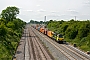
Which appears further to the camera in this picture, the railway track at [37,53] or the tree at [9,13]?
the tree at [9,13]

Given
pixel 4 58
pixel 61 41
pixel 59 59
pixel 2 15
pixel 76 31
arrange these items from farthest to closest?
pixel 2 15
pixel 76 31
pixel 61 41
pixel 59 59
pixel 4 58

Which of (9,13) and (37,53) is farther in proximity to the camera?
(9,13)

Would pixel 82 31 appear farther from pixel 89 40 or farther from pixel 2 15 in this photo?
pixel 2 15

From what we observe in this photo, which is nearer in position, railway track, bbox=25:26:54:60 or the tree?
railway track, bbox=25:26:54:60

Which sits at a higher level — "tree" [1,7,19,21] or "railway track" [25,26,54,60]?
"tree" [1,7,19,21]

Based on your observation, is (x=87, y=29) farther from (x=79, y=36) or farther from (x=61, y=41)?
(x=61, y=41)

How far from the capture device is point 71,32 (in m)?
69.2

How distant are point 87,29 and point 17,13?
2913 inches

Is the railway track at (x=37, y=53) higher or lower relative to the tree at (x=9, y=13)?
lower

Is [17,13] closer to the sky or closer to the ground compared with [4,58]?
closer to the sky

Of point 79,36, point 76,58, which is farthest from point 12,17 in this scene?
point 76,58

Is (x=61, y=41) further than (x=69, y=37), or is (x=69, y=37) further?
(x=69, y=37)

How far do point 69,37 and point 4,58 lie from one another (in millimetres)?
41774

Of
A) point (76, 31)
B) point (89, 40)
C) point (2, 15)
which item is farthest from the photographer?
point (2, 15)
